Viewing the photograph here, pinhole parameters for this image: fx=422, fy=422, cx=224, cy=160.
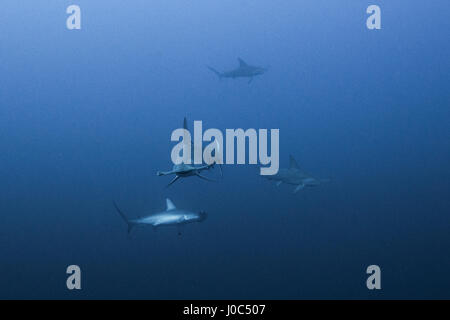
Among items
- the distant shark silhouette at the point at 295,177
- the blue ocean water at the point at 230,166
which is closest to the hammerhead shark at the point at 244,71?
the distant shark silhouette at the point at 295,177

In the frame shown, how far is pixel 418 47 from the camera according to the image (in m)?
37.1

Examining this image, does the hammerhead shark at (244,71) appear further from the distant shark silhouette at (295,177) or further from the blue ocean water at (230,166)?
the blue ocean water at (230,166)

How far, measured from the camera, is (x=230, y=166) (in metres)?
32.7

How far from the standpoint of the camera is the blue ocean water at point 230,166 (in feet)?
67.6

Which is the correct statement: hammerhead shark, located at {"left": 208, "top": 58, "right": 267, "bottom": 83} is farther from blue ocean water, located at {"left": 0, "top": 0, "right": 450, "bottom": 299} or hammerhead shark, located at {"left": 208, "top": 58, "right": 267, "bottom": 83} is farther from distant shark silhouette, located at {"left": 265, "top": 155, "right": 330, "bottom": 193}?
blue ocean water, located at {"left": 0, "top": 0, "right": 450, "bottom": 299}

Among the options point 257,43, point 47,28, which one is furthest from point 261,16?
point 47,28

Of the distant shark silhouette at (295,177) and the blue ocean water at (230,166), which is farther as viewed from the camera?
the blue ocean water at (230,166)

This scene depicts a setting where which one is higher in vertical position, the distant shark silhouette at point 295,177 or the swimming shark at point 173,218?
the distant shark silhouette at point 295,177

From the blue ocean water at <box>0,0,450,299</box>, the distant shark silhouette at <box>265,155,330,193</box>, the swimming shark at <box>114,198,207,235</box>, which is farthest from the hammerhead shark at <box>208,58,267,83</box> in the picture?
the blue ocean water at <box>0,0,450,299</box>

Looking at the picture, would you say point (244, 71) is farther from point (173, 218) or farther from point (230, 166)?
point (230, 166)

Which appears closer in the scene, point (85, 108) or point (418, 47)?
point (418, 47)

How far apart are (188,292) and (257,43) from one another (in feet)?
56.7

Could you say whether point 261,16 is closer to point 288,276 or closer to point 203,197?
point 203,197

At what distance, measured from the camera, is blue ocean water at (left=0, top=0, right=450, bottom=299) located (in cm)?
2061
